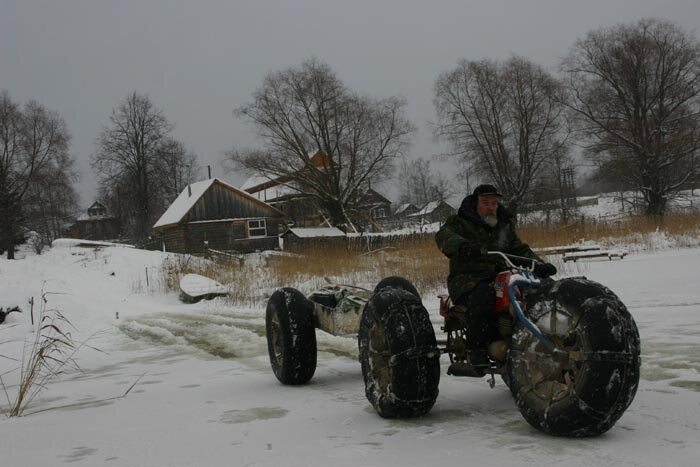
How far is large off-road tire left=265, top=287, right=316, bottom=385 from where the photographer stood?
6.21 m

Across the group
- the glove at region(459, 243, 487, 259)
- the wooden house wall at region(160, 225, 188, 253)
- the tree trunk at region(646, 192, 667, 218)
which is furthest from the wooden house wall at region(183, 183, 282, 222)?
the glove at region(459, 243, 487, 259)

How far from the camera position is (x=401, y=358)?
4340 mm

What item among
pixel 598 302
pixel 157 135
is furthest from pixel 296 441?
pixel 157 135

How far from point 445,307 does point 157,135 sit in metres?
67.0

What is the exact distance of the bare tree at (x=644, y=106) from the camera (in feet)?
132

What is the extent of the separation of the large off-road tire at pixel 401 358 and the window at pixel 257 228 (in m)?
52.3

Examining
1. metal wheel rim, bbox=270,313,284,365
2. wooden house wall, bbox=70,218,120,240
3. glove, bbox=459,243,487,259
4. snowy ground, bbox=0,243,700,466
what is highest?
wooden house wall, bbox=70,218,120,240

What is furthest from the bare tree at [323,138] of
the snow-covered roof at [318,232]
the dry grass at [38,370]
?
the dry grass at [38,370]

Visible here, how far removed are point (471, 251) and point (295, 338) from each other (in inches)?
95.7

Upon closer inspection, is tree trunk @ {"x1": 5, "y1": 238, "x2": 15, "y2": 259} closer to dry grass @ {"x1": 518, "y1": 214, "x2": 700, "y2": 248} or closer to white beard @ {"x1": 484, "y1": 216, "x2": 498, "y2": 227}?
dry grass @ {"x1": 518, "y1": 214, "x2": 700, "y2": 248}

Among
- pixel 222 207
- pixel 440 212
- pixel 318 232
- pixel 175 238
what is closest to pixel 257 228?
pixel 222 207

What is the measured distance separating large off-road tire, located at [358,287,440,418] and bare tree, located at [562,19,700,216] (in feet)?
129

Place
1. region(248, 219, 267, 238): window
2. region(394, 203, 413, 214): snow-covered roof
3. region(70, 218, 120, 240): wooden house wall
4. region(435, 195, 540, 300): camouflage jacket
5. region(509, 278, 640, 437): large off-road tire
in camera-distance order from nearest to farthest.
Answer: region(509, 278, 640, 437): large off-road tire
region(435, 195, 540, 300): camouflage jacket
region(248, 219, 267, 238): window
region(70, 218, 120, 240): wooden house wall
region(394, 203, 413, 214): snow-covered roof

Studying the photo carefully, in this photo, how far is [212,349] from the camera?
960 cm
